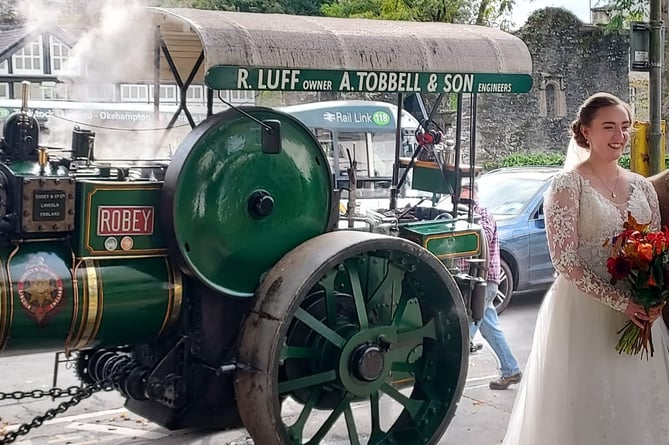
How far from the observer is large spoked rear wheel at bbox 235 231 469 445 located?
412 centimetres

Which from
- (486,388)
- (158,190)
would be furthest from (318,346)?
(486,388)

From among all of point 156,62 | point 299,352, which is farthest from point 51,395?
point 156,62

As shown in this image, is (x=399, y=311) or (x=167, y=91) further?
(x=167, y=91)

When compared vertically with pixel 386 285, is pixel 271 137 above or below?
above

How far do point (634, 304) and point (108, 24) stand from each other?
2952 millimetres

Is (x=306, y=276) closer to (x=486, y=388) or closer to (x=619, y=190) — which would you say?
(x=619, y=190)

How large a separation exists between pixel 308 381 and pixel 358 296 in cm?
47

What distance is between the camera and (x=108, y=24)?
4.86 m

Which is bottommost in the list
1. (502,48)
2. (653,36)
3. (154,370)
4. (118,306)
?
(154,370)

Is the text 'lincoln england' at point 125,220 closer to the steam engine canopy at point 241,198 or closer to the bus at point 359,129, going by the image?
the steam engine canopy at point 241,198

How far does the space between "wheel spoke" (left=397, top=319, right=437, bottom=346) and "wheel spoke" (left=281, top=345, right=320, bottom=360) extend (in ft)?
1.50

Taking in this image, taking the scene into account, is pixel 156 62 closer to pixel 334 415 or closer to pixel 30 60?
pixel 334 415

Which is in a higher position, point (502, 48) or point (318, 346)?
point (502, 48)

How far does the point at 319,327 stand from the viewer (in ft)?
14.3
